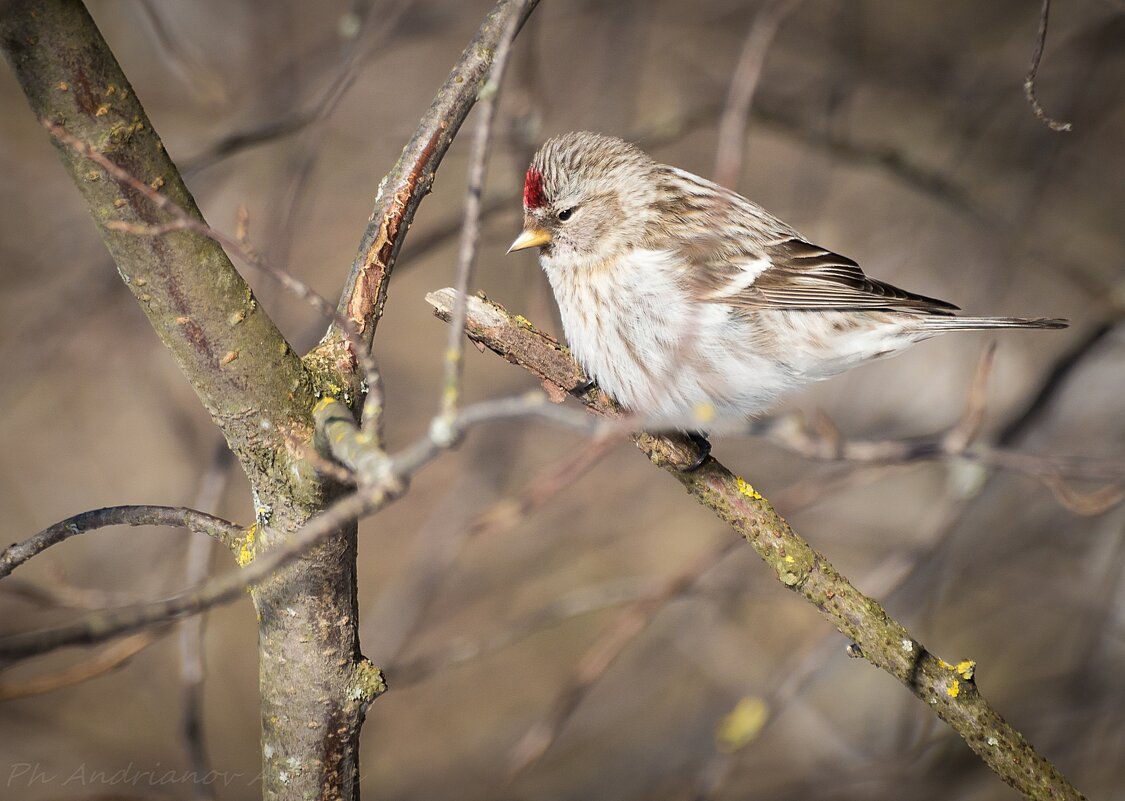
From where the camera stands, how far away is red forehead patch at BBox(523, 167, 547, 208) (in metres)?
Answer: 2.33

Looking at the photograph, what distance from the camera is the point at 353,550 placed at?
1.38 metres

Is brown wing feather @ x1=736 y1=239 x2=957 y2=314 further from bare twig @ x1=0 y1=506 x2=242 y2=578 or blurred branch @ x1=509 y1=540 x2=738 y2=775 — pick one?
bare twig @ x1=0 y1=506 x2=242 y2=578

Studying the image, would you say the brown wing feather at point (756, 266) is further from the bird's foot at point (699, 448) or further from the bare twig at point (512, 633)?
the bare twig at point (512, 633)

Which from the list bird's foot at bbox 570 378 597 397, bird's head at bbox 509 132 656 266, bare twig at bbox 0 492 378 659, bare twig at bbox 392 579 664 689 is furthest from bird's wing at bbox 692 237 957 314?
bare twig at bbox 0 492 378 659

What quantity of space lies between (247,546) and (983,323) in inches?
58.3

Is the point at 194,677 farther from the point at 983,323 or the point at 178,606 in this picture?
the point at 983,323

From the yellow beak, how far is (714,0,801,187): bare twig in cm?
69

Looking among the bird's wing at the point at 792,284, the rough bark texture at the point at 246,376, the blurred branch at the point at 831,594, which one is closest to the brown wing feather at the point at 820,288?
the bird's wing at the point at 792,284

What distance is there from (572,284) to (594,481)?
227 cm

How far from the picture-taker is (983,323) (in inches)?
76.9

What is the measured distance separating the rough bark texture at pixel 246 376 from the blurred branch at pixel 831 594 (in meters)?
0.55

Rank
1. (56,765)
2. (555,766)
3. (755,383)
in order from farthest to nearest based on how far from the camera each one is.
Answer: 1. (555,766)
2. (56,765)
3. (755,383)

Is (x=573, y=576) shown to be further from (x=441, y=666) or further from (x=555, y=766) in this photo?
(x=441, y=666)

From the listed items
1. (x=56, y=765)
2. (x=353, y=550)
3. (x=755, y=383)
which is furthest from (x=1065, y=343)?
(x=56, y=765)
